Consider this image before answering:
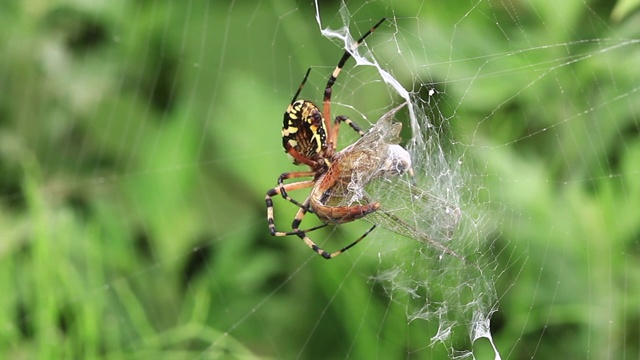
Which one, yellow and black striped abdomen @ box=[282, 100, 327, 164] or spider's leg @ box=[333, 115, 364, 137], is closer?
yellow and black striped abdomen @ box=[282, 100, 327, 164]

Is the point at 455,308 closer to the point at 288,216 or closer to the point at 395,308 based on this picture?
the point at 395,308

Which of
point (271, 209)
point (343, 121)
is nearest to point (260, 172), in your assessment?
point (271, 209)

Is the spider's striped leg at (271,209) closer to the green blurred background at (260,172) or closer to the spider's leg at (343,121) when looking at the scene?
the green blurred background at (260,172)

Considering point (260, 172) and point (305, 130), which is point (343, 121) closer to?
point (305, 130)

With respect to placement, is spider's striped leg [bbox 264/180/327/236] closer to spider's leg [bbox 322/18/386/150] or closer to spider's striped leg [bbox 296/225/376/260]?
spider's striped leg [bbox 296/225/376/260]

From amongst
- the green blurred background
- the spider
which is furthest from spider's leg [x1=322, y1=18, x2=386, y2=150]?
the green blurred background

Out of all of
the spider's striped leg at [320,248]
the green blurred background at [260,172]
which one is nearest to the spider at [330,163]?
the spider's striped leg at [320,248]
